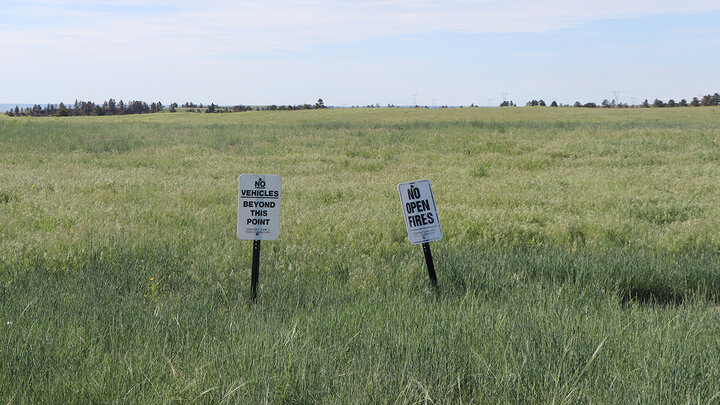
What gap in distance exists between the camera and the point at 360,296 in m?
5.58

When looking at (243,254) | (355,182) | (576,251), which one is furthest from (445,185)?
(243,254)

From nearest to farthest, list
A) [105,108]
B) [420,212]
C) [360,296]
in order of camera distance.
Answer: [360,296] → [420,212] → [105,108]

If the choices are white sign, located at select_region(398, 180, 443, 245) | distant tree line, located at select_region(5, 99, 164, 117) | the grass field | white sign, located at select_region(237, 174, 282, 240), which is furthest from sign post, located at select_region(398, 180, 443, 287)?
distant tree line, located at select_region(5, 99, 164, 117)

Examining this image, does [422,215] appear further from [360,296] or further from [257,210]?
[257,210]

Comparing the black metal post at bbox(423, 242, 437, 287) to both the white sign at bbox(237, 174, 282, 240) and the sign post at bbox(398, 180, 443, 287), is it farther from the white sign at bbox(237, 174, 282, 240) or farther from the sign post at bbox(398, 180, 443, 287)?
the white sign at bbox(237, 174, 282, 240)

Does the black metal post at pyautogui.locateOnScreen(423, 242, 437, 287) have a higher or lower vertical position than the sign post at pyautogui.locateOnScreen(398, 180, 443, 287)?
lower

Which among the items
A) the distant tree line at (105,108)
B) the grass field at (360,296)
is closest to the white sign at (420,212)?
the grass field at (360,296)

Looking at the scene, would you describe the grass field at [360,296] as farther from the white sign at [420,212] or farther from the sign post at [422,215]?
the white sign at [420,212]

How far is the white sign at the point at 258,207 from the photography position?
18.1 ft

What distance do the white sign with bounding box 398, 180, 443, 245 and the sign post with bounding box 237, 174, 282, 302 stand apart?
1.33 meters

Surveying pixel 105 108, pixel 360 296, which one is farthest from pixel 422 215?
pixel 105 108

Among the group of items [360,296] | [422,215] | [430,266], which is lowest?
[360,296]

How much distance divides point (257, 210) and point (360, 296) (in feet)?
4.49

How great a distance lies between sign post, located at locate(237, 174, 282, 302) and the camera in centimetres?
550
